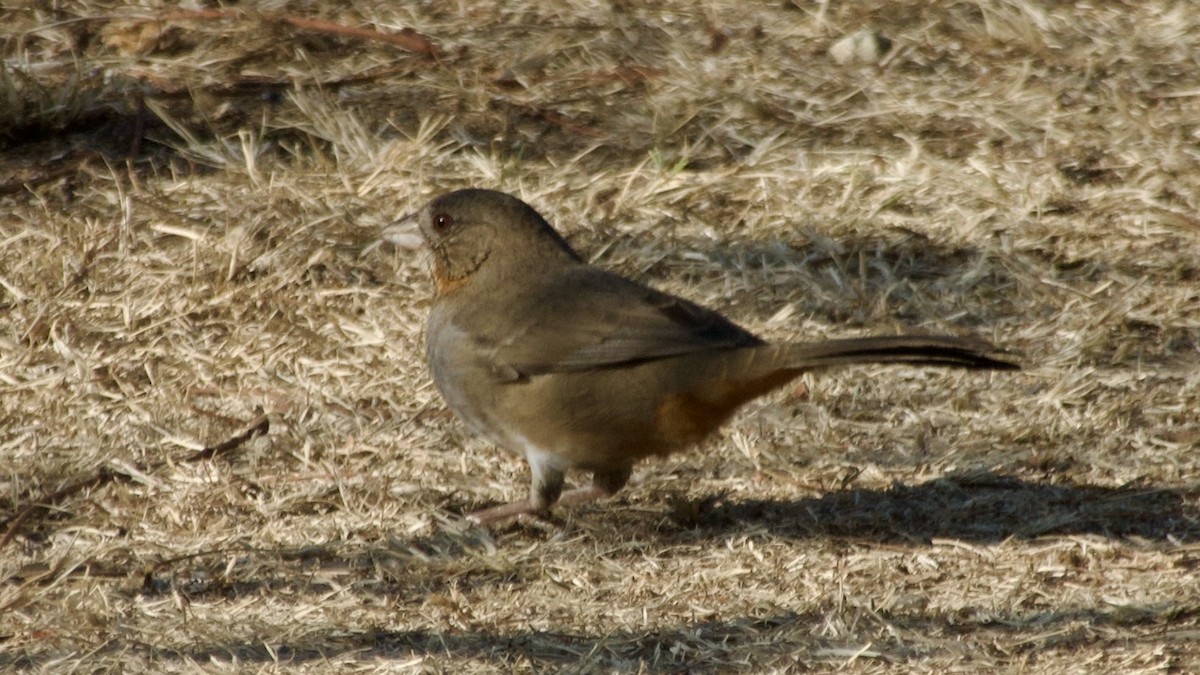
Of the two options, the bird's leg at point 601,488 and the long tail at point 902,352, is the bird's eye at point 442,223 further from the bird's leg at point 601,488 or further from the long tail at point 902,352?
the long tail at point 902,352

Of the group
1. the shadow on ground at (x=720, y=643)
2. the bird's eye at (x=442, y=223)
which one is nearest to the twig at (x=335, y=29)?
the bird's eye at (x=442, y=223)

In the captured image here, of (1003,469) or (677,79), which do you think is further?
(677,79)

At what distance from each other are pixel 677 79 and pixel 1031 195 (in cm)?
153

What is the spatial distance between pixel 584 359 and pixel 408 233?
85 centimetres

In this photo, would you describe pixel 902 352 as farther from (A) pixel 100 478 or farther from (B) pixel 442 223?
(A) pixel 100 478

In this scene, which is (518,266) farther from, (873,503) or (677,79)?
(677,79)

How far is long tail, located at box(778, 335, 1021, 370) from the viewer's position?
160 inches

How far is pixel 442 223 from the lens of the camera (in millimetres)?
5020

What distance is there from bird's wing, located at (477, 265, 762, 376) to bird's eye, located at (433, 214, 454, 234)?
1.24ft

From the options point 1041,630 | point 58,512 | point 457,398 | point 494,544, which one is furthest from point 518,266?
point 1041,630

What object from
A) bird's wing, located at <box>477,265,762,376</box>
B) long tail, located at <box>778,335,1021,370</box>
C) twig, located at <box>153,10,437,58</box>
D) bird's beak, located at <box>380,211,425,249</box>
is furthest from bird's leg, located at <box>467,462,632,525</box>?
twig, located at <box>153,10,437,58</box>

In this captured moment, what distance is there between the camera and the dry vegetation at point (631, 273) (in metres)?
3.93

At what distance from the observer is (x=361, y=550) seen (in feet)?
14.3

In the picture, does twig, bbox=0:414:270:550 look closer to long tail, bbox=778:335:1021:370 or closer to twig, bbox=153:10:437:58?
long tail, bbox=778:335:1021:370
